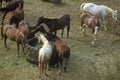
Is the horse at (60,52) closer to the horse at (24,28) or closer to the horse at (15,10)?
the horse at (24,28)

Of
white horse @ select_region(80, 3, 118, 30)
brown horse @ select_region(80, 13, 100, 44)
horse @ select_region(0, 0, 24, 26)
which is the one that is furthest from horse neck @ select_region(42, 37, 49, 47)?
white horse @ select_region(80, 3, 118, 30)

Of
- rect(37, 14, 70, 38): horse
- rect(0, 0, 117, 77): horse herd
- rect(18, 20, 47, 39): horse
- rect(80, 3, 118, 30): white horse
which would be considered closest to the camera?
rect(0, 0, 117, 77): horse herd

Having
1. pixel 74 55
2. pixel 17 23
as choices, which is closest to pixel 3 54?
pixel 17 23

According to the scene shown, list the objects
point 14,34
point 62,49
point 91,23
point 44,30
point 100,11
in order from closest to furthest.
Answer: point 62,49 → point 14,34 → point 44,30 → point 91,23 → point 100,11

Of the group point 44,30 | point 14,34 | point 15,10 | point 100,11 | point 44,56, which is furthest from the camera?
point 100,11

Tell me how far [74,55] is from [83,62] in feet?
1.67

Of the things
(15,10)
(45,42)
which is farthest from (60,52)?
(15,10)

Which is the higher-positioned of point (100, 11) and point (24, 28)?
point (100, 11)

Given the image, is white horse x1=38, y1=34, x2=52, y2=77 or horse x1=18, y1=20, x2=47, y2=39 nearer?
A: white horse x1=38, y1=34, x2=52, y2=77

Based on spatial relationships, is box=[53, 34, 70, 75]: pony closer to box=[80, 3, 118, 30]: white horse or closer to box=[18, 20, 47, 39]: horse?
Answer: box=[18, 20, 47, 39]: horse

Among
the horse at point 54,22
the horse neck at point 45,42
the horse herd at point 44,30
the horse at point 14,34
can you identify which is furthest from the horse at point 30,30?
the horse neck at point 45,42

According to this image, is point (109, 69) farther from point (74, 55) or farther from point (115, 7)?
point (115, 7)

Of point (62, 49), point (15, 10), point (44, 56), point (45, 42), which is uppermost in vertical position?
point (15, 10)

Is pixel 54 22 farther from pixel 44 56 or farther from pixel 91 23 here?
pixel 44 56
